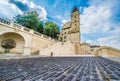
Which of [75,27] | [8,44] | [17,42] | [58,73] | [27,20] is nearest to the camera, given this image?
[58,73]

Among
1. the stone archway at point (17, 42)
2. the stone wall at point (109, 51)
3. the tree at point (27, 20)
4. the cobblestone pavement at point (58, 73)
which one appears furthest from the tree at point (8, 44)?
the cobblestone pavement at point (58, 73)

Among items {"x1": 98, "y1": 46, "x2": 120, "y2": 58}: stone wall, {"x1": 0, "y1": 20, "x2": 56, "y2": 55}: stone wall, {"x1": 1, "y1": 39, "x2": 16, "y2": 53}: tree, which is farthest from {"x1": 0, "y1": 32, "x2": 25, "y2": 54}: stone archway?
{"x1": 98, "y1": 46, "x2": 120, "y2": 58}: stone wall

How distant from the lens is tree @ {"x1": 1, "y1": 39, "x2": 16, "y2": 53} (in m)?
19.5

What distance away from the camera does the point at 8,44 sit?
20.0m

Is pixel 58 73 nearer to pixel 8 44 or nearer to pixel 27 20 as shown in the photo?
pixel 8 44

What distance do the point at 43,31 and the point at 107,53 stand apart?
26.7 metres

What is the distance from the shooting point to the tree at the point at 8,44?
19.5m

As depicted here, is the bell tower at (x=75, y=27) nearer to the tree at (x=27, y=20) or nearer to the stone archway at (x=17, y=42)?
the tree at (x=27, y=20)

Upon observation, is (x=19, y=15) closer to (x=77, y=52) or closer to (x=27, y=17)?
(x=27, y=17)

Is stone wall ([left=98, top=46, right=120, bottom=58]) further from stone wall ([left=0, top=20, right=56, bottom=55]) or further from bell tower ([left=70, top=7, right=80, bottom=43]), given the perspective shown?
bell tower ([left=70, top=7, right=80, bottom=43])

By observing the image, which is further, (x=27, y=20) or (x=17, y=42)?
(x=27, y=20)

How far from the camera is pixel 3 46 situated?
63.6 feet

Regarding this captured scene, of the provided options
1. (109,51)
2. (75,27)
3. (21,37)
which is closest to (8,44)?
(21,37)

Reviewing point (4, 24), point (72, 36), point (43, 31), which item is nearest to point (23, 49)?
point (4, 24)
